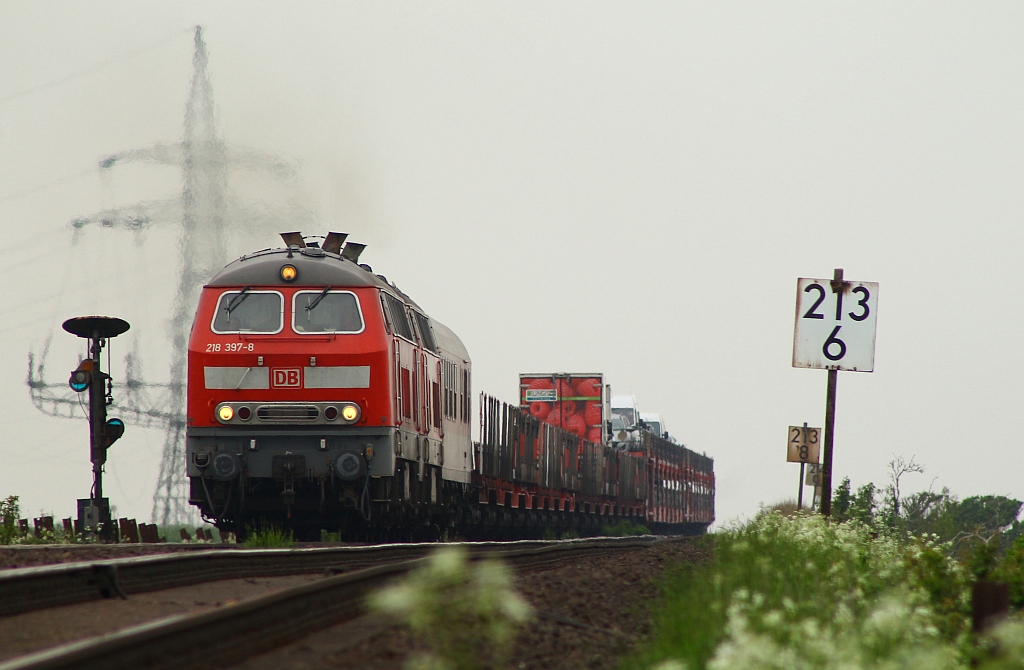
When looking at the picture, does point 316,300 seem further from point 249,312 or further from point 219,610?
point 219,610

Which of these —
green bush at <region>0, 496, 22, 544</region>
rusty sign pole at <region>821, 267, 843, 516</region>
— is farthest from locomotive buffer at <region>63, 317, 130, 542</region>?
rusty sign pole at <region>821, 267, 843, 516</region>

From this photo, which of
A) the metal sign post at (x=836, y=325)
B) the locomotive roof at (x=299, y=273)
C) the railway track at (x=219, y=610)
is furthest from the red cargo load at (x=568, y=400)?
the railway track at (x=219, y=610)

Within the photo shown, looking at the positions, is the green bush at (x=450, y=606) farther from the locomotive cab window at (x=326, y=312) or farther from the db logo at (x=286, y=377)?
the locomotive cab window at (x=326, y=312)

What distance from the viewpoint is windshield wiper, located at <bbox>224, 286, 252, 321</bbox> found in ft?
48.3

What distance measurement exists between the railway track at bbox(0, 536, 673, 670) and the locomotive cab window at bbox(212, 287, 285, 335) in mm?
4215

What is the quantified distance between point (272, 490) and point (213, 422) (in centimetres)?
106

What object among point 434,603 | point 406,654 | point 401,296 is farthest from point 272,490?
point 434,603

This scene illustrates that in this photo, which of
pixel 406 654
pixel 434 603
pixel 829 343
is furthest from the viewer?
pixel 829 343

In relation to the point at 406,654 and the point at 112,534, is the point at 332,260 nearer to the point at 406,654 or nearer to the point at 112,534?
the point at 112,534

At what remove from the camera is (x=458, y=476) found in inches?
777

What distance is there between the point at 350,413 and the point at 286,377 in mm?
806

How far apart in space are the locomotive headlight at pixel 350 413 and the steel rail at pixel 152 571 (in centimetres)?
306

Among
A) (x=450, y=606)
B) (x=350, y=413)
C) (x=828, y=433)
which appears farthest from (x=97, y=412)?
(x=450, y=606)

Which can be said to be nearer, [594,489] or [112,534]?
[112,534]
